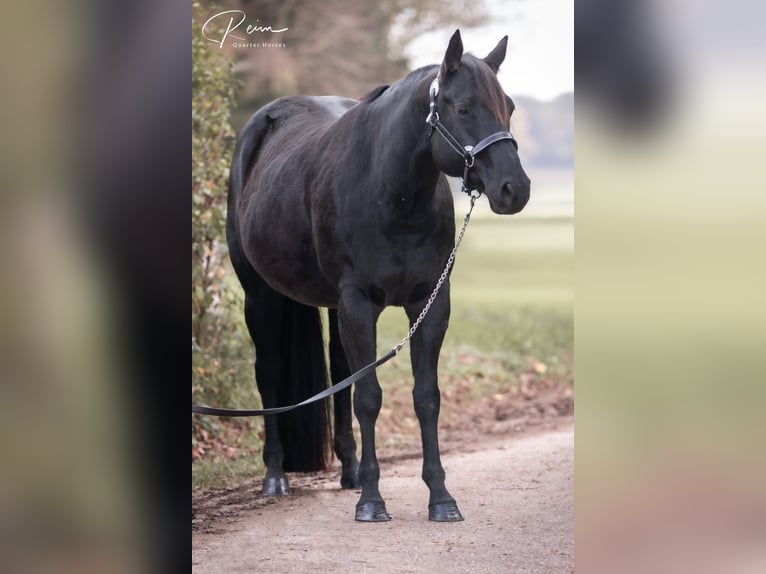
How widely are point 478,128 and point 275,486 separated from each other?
7.88ft

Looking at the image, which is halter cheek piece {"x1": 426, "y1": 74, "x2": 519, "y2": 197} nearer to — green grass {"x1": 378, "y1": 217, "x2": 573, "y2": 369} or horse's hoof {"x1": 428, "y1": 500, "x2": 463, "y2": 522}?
horse's hoof {"x1": 428, "y1": 500, "x2": 463, "y2": 522}

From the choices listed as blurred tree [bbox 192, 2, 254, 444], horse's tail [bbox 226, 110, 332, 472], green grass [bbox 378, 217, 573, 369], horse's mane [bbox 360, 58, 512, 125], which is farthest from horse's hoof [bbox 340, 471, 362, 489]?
green grass [bbox 378, 217, 573, 369]

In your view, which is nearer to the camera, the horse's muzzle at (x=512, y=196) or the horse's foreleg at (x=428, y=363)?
the horse's muzzle at (x=512, y=196)

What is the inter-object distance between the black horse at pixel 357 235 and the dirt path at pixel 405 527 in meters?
0.18

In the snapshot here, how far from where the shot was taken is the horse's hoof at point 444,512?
4.16 meters

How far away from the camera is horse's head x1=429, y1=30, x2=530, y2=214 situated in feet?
11.9

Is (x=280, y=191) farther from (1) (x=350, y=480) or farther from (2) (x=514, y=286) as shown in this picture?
(2) (x=514, y=286)

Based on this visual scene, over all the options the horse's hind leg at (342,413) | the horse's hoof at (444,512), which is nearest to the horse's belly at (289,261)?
the horse's hind leg at (342,413)

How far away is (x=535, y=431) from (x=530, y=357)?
2451mm

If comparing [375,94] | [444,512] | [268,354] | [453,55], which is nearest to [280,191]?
[375,94]

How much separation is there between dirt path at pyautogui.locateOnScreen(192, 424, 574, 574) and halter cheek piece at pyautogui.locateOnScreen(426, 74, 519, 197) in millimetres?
1362

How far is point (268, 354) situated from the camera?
5.45 metres

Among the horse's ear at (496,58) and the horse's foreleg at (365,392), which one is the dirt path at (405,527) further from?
the horse's ear at (496,58)

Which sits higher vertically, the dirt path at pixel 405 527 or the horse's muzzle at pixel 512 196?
the horse's muzzle at pixel 512 196
